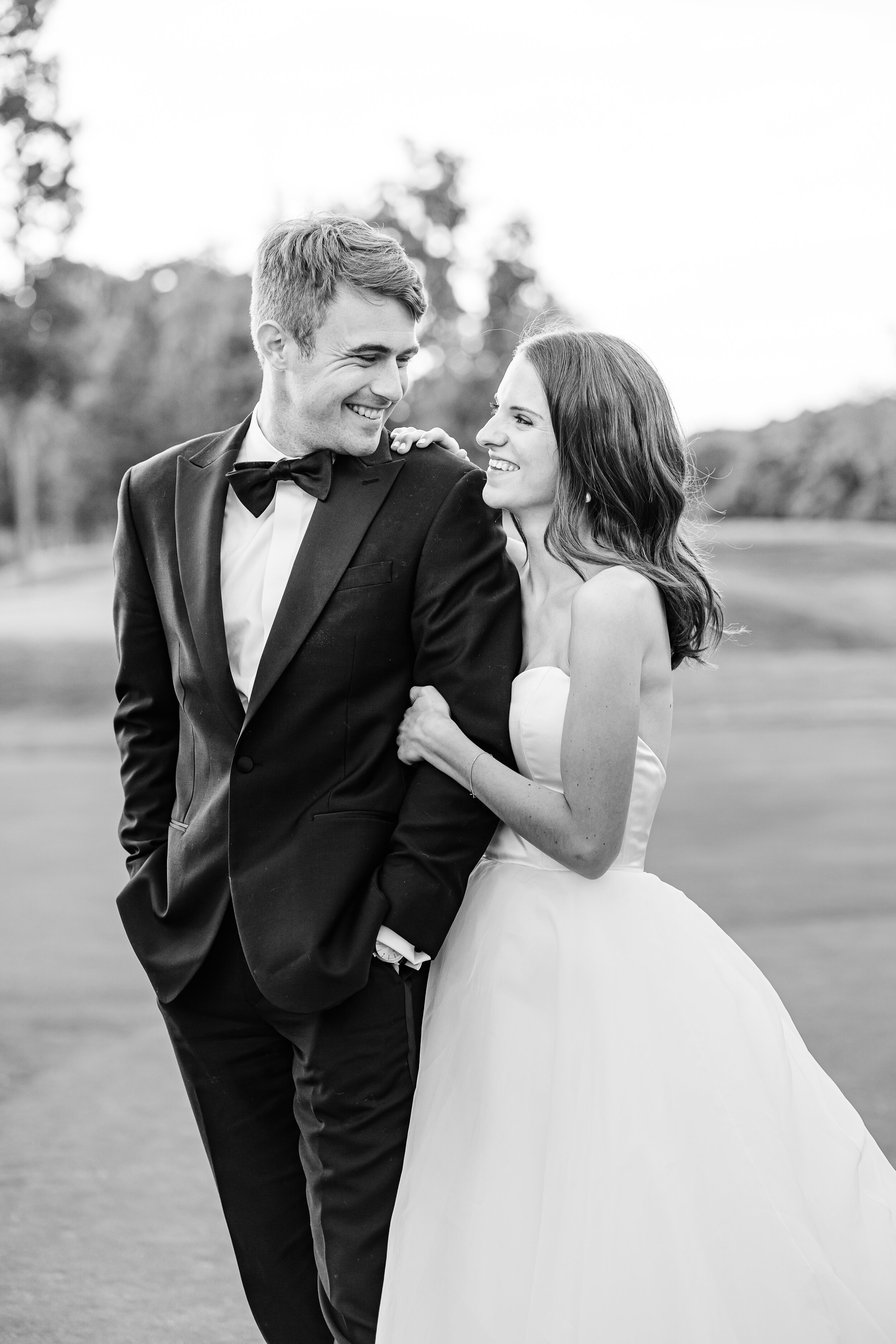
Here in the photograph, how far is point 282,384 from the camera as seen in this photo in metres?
2.64

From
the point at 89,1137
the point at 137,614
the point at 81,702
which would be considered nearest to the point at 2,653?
the point at 81,702

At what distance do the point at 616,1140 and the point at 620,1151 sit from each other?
0.02 m

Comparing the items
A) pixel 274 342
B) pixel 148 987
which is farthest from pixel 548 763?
pixel 148 987

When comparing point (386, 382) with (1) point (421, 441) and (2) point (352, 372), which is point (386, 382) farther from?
(1) point (421, 441)

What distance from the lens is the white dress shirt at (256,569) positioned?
8.43ft

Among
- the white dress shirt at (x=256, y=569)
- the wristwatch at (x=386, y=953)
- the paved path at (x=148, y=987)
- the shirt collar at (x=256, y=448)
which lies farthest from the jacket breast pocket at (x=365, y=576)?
the paved path at (x=148, y=987)

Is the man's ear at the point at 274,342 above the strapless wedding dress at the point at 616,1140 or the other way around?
above

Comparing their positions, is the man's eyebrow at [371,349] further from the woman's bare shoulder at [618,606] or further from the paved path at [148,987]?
the paved path at [148,987]

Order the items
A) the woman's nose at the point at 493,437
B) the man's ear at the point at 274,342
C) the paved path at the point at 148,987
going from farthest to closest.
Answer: the paved path at the point at 148,987
the woman's nose at the point at 493,437
the man's ear at the point at 274,342

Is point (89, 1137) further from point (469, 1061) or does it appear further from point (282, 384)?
point (282, 384)

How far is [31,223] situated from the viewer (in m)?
20.3

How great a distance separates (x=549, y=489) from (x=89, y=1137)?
282cm

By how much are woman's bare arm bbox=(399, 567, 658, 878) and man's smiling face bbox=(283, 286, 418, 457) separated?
50 cm

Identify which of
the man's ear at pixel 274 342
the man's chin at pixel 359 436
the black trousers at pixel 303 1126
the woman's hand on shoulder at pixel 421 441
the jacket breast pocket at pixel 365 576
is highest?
the man's ear at pixel 274 342
